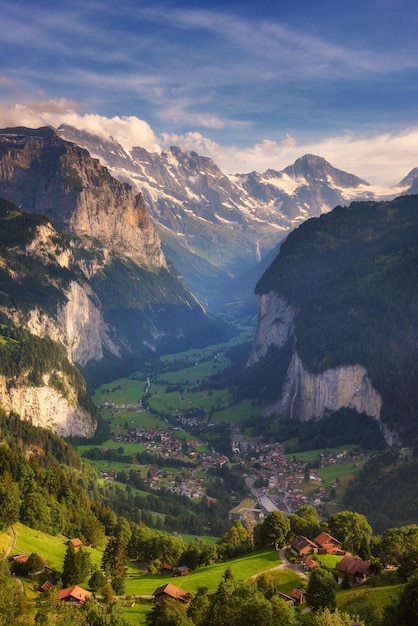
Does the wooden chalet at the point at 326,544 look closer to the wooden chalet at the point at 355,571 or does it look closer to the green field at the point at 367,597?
the wooden chalet at the point at 355,571

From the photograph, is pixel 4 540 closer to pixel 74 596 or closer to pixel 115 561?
pixel 115 561

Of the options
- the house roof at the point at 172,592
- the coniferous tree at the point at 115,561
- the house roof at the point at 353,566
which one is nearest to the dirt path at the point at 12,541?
the coniferous tree at the point at 115,561

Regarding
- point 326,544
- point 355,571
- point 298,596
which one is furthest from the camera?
point 326,544

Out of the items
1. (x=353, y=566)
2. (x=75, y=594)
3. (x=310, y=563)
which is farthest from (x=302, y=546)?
(x=75, y=594)

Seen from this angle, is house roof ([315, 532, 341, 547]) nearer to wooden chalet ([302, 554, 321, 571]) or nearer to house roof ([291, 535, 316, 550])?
house roof ([291, 535, 316, 550])

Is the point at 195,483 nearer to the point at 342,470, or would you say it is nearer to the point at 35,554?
the point at 342,470

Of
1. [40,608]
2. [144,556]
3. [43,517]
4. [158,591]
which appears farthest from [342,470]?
[40,608]
